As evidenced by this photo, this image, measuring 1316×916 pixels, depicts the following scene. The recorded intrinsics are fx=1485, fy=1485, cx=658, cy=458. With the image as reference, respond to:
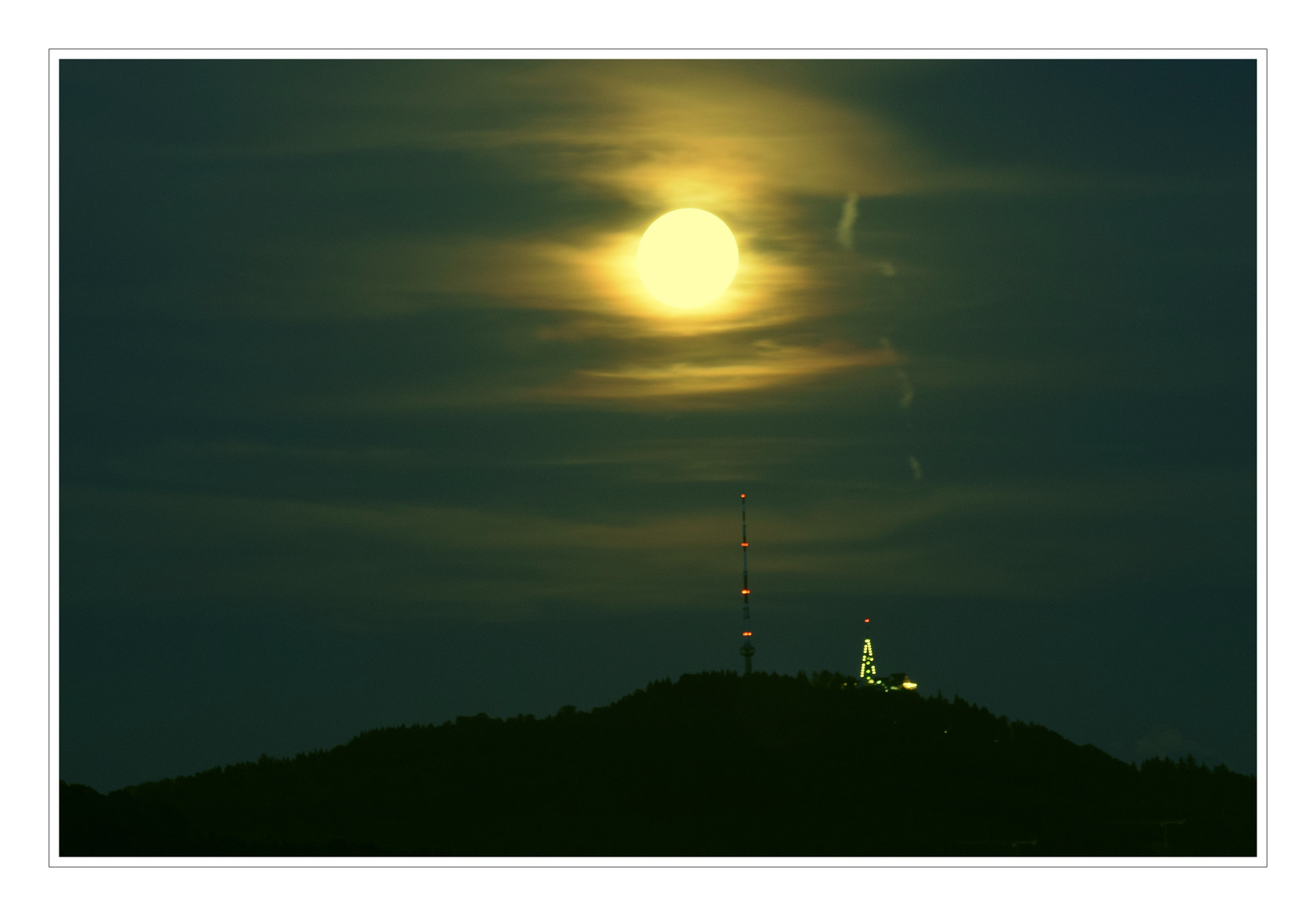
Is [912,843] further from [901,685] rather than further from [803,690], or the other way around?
[901,685]
